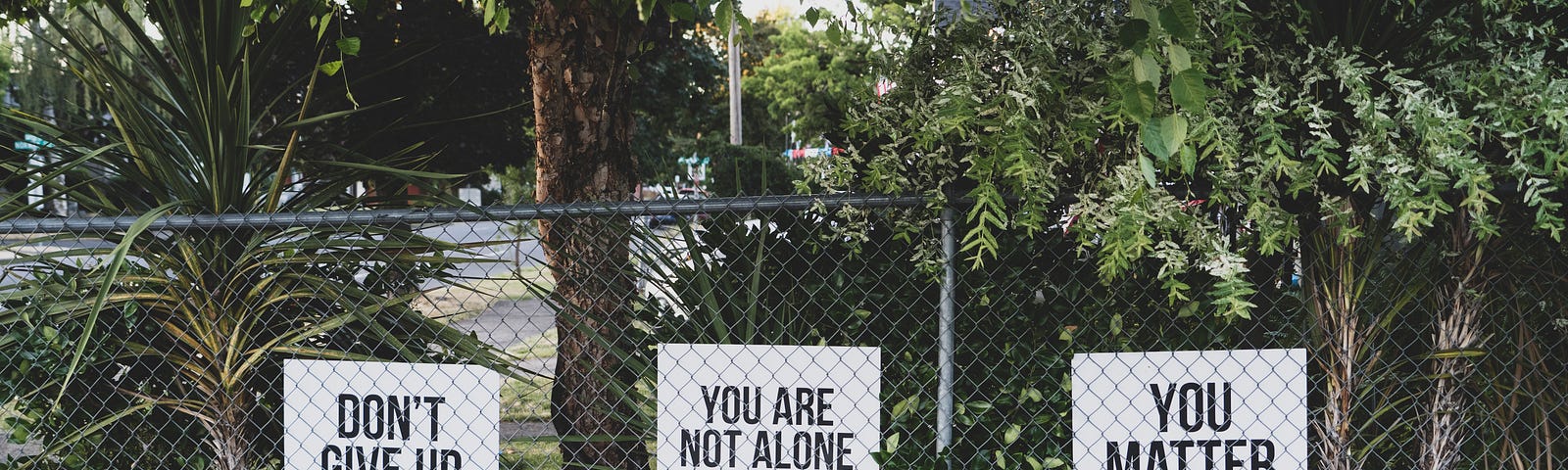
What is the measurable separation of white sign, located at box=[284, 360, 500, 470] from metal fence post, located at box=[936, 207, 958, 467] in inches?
46.5

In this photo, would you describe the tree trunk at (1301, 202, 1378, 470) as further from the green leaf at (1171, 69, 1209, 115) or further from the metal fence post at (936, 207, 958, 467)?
the green leaf at (1171, 69, 1209, 115)

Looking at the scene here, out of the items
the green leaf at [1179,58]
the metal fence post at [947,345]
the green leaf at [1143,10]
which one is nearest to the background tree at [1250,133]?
the metal fence post at [947,345]

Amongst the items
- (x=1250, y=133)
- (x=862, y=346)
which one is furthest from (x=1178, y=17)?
(x=862, y=346)

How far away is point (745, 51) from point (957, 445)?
25.1m

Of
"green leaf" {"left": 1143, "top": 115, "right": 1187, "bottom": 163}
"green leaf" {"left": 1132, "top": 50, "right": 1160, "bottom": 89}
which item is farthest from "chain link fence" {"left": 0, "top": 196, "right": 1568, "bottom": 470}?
"green leaf" {"left": 1132, "top": 50, "right": 1160, "bottom": 89}

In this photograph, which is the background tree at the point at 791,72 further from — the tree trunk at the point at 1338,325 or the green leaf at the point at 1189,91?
the green leaf at the point at 1189,91

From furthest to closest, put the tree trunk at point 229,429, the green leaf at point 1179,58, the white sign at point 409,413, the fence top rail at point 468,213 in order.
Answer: the tree trunk at point 229,429 < the white sign at point 409,413 < the fence top rail at point 468,213 < the green leaf at point 1179,58

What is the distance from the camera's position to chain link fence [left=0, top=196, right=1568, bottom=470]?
2.57m

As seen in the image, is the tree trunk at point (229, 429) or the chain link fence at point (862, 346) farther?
the tree trunk at point (229, 429)

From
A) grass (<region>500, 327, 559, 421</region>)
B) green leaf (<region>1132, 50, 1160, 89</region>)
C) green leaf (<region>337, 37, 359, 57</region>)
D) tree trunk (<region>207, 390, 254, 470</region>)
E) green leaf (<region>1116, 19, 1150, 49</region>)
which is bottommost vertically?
grass (<region>500, 327, 559, 421</region>)

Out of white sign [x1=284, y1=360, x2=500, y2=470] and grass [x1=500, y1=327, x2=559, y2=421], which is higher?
white sign [x1=284, y1=360, x2=500, y2=470]

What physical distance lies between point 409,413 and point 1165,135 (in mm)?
2082

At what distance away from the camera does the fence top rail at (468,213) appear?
2.43 metres

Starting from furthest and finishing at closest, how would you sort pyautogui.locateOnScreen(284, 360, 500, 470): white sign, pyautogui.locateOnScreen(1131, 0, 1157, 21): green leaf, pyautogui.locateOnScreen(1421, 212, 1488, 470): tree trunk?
pyautogui.locateOnScreen(284, 360, 500, 470): white sign, pyautogui.locateOnScreen(1421, 212, 1488, 470): tree trunk, pyautogui.locateOnScreen(1131, 0, 1157, 21): green leaf
